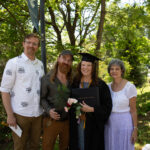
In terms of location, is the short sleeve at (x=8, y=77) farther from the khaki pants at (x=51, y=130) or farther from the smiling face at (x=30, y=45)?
the khaki pants at (x=51, y=130)

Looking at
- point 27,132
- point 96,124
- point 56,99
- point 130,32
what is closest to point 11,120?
point 27,132

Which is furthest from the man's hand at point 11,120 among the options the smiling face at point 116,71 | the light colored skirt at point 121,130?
the smiling face at point 116,71

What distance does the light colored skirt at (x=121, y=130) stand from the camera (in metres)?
2.58

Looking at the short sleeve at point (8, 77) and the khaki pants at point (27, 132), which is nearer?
the short sleeve at point (8, 77)

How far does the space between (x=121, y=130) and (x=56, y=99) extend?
117 centimetres

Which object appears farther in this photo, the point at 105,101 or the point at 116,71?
the point at 116,71

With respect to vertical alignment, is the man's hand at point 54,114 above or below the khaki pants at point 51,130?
above

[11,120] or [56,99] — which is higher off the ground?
[56,99]

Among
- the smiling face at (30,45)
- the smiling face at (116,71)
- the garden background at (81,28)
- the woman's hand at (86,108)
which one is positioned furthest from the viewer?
the garden background at (81,28)

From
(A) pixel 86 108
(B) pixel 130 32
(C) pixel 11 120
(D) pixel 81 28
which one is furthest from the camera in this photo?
(D) pixel 81 28

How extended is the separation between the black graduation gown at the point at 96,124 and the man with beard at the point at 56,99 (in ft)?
0.58

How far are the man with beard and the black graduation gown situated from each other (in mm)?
178

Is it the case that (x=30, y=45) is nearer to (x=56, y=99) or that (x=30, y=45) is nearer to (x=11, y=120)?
(x=56, y=99)

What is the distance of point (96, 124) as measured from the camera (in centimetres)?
249
